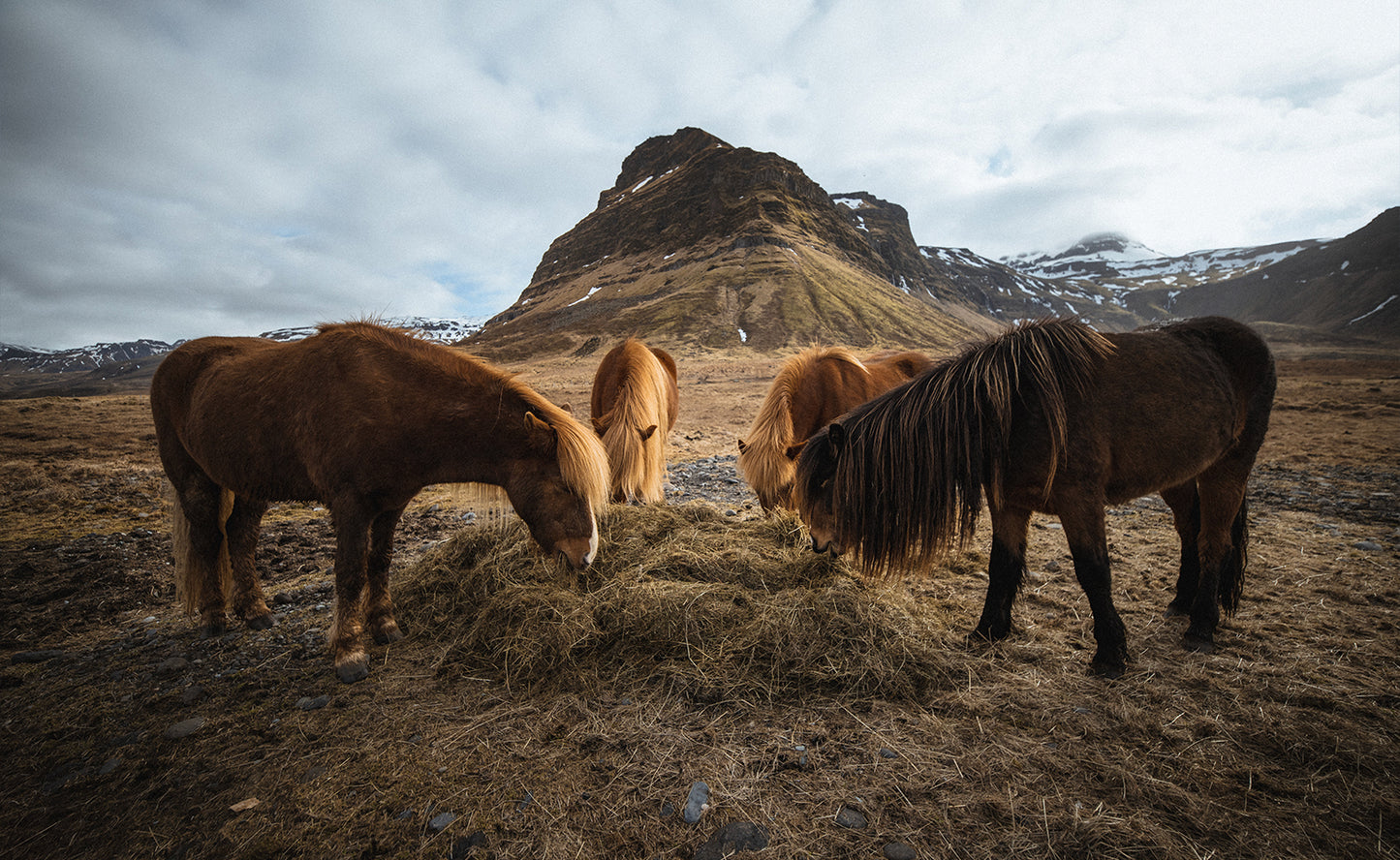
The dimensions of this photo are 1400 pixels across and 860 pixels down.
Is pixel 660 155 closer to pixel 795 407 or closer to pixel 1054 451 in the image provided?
pixel 795 407

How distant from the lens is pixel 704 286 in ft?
251

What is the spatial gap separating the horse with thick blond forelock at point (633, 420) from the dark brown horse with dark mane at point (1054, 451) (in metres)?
2.21

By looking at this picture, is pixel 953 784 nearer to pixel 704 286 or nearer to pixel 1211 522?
pixel 1211 522

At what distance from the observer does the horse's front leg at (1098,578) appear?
3061 millimetres

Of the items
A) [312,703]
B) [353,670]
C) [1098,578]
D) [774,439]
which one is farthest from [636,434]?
[1098,578]

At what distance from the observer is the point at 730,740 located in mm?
2551

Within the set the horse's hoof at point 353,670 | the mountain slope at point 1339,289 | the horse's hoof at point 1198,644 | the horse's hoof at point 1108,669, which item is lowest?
the horse's hoof at point 1198,644

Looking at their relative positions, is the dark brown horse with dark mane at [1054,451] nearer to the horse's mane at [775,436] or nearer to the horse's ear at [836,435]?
the horse's ear at [836,435]

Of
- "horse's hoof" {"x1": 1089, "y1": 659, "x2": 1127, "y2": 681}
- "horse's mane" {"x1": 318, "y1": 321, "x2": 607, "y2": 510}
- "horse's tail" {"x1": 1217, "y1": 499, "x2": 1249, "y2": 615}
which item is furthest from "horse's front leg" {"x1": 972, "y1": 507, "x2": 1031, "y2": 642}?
"horse's mane" {"x1": 318, "y1": 321, "x2": 607, "y2": 510}

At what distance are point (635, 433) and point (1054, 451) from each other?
3720 mm

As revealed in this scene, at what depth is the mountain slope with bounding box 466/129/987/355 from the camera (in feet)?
214

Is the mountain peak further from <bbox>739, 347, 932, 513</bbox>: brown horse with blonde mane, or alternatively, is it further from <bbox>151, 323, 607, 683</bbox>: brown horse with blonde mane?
<bbox>151, 323, 607, 683</bbox>: brown horse with blonde mane

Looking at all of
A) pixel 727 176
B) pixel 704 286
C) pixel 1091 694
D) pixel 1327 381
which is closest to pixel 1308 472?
pixel 1091 694

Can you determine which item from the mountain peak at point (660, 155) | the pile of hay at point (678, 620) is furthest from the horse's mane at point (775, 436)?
the mountain peak at point (660, 155)
